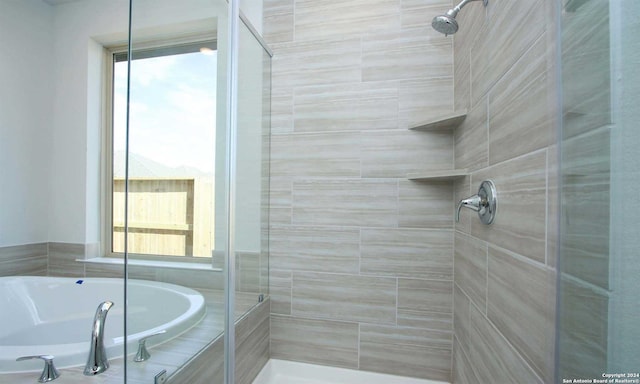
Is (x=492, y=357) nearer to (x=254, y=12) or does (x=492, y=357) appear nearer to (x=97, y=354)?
(x=97, y=354)

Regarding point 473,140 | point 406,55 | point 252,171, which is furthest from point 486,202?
point 252,171

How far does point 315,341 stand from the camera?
1.44 metres

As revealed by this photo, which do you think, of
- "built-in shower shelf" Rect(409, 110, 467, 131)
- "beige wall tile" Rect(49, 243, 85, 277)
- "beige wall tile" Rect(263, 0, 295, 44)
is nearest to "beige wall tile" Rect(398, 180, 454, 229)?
"built-in shower shelf" Rect(409, 110, 467, 131)

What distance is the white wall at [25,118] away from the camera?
1510mm

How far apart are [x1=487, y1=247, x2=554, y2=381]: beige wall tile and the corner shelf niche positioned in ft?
1.40

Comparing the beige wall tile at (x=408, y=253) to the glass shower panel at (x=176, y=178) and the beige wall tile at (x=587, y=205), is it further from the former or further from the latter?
the beige wall tile at (x=587, y=205)

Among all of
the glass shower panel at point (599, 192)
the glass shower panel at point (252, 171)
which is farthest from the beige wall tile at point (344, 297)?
the glass shower panel at point (599, 192)

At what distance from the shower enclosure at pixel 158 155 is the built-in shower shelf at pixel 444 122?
86cm

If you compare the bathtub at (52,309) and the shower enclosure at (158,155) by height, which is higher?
the shower enclosure at (158,155)

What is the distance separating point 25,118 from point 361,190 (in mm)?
2092

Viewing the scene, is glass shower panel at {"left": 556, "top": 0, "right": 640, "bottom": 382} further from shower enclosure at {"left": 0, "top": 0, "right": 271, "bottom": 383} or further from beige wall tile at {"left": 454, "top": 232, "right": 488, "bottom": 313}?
shower enclosure at {"left": 0, "top": 0, "right": 271, "bottom": 383}

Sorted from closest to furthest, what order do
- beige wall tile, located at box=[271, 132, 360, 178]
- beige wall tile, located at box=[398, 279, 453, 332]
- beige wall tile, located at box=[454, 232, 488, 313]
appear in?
beige wall tile, located at box=[454, 232, 488, 313] < beige wall tile, located at box=[398, 279, 453, 332] < beige wall tile, located at box=[271, 132, 360, 178]

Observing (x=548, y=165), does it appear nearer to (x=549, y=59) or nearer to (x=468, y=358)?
(x=549, y=59)

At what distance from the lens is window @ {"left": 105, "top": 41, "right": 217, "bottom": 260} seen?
75 centimetres
